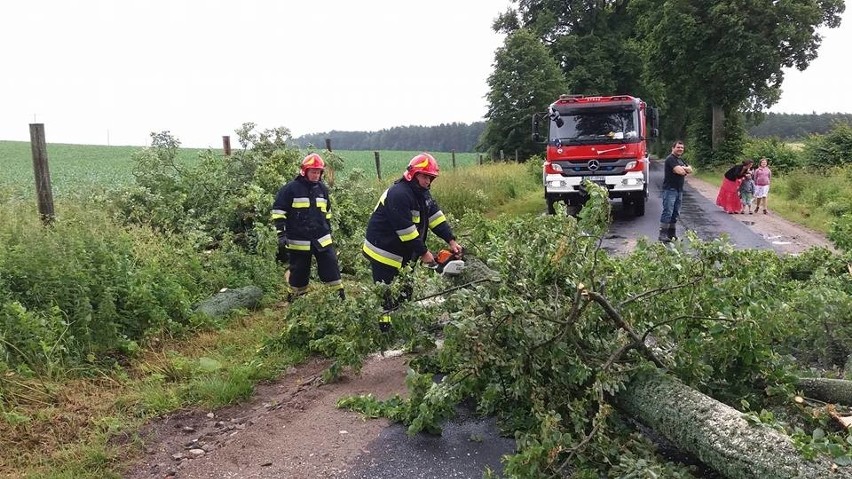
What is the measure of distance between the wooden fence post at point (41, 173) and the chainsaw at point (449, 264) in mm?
3974

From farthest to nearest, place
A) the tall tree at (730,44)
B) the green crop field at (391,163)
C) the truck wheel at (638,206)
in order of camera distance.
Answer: the tall tree at (730,44), the green crop field at (391,163), the truck wheel at (638,206)

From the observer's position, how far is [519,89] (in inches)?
1127

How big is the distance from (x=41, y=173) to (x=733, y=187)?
12.6 metres

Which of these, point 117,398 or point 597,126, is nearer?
point 117,398

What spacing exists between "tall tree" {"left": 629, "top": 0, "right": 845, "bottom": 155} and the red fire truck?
1502 centimetres

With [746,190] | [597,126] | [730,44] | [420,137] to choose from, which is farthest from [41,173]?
[420,137]

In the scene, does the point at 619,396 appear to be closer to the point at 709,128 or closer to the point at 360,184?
the point at 360,184

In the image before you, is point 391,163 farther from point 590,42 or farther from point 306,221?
point 306,221

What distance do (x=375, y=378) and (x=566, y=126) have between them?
27.6ft

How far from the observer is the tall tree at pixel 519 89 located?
28.4 metres

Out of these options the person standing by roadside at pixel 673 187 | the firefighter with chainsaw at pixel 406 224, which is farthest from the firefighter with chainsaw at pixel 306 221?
the person standing by roadside at pixel 673 187

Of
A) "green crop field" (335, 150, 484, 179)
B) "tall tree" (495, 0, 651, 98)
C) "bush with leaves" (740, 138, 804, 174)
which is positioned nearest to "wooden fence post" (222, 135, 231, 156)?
"green crop field" (335, 150, 484, 179)

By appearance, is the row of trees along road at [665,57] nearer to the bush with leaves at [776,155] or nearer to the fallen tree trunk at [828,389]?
the bush with leaves at [776,155]

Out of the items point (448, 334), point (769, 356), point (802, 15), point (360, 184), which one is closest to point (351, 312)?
point (448, 334)
